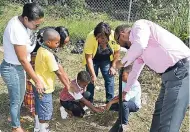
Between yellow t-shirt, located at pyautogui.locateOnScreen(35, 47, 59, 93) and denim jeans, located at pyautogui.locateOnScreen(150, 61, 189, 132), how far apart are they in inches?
44.1

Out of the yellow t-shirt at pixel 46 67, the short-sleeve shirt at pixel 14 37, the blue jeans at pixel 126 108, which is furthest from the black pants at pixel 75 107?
the short-sleeve shirt at pixel 14 37

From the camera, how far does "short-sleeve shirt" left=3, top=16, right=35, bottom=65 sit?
3590 millimetres

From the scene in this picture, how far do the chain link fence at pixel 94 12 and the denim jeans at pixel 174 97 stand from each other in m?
4.43

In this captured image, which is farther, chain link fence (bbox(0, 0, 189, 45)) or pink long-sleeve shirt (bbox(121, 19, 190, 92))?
chain link fence (bbox(0, 0, 189, 45))

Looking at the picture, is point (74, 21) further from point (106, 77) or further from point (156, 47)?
point (156, 47)

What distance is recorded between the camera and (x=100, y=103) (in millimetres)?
5191

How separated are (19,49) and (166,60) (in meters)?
1.37

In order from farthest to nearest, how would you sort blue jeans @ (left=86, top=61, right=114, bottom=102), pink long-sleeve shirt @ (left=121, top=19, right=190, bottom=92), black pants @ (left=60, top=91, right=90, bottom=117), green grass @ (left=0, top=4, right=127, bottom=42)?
green grass @ (left=0, top=4, right=127, bottom=42) < blue jeans @ (left=86, top=61, right=114, bottom=102) < black pants @ (left=60, top=91, right=90, bottom=117) < pink long-sleeve shirt @ (left=121, top=19, right=190, bottom=92)

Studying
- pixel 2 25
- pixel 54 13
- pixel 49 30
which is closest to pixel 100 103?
pixel 49 30

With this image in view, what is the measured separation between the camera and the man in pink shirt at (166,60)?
327cm

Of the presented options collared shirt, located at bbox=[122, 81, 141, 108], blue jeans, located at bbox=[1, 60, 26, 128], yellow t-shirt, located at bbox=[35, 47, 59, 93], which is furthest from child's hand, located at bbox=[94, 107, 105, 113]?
blue jeans, located at bbox=[1, 60, 26, 128]

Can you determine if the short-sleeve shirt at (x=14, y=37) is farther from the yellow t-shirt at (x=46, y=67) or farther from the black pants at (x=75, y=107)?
the black pants at (x=75, y=107)

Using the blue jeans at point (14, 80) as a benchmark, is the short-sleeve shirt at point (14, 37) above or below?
above

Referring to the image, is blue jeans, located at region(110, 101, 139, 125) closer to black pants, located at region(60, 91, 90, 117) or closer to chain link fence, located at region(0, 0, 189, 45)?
black pants, located at region(60, 91, 90, 117)
